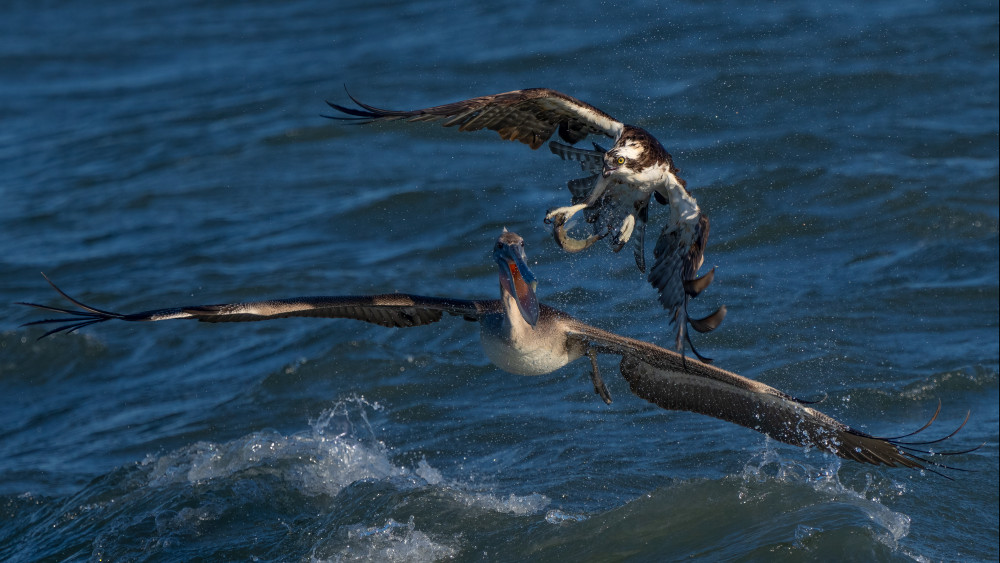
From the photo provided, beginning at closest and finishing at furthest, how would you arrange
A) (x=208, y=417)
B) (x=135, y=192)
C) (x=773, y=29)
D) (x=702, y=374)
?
(x=702, y=374)
(x=208, y=417)
(x=135, y=192)
(x=773, y=29)

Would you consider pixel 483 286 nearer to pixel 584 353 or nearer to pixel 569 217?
pixel 584 353

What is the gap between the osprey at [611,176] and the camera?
6.02m

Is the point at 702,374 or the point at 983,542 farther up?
the point at 702,374

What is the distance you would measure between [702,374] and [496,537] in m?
1.74

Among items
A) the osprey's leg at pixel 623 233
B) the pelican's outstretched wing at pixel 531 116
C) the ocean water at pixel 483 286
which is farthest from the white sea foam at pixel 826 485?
the pelican's outstretched wing at pixel 531 116

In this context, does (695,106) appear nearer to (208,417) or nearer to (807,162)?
(807,162)

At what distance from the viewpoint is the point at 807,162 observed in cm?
1262

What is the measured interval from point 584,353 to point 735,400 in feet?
3.19

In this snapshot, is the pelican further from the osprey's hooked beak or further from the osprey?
the osprey's hooked beak

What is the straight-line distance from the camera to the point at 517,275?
6680 millimetres

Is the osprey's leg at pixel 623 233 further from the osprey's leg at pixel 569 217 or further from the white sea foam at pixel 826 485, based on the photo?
the white sea foam at pixel 826 485

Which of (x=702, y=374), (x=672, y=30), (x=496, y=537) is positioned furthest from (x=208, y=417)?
(x=672, y=30)

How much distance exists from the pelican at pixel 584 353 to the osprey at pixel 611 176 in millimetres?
469

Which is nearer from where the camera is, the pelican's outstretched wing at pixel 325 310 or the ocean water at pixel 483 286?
the pelican's outstretched wing at pixel 325 310
